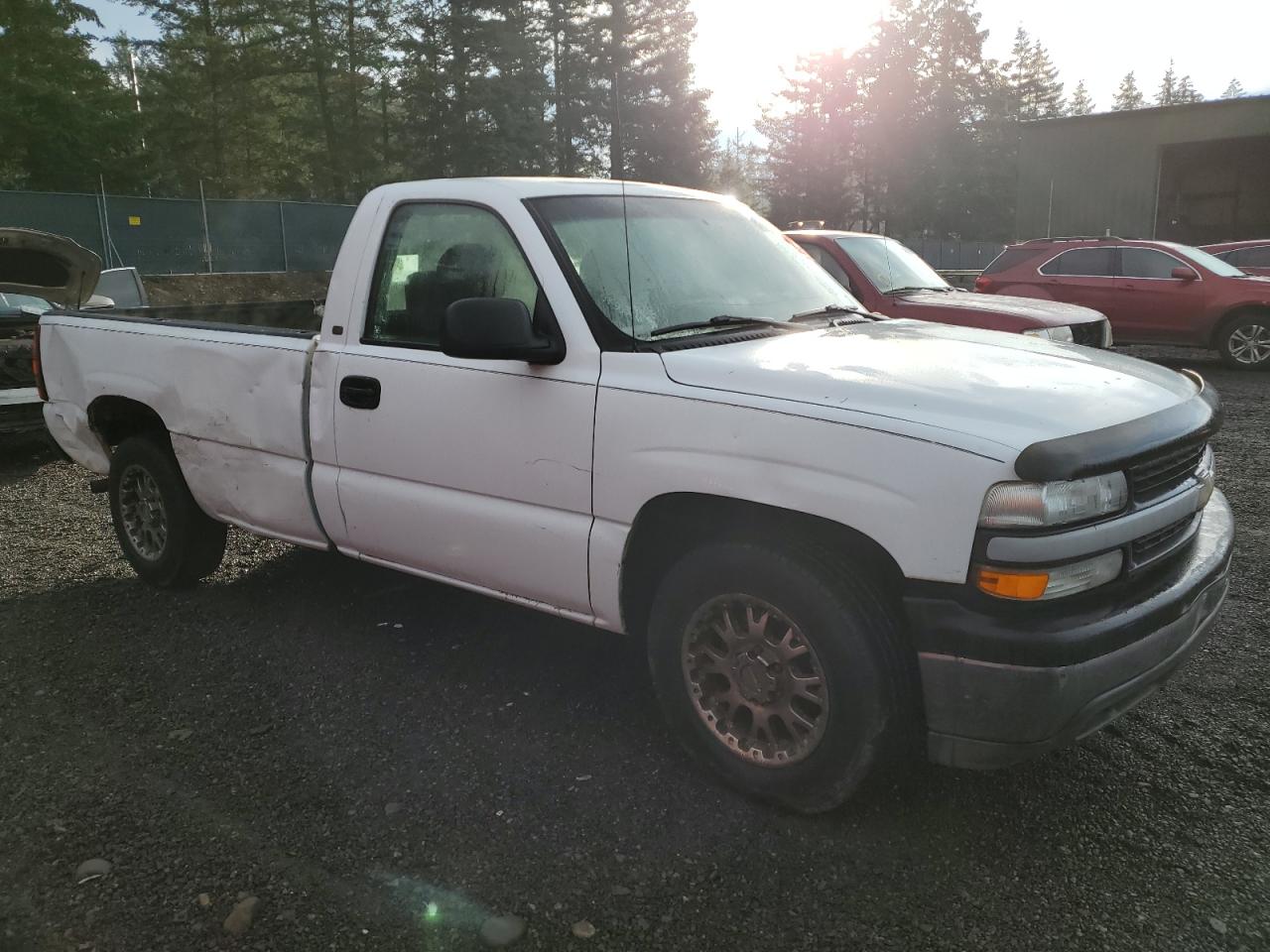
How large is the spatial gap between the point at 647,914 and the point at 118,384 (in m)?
3.83

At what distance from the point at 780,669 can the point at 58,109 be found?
141ft

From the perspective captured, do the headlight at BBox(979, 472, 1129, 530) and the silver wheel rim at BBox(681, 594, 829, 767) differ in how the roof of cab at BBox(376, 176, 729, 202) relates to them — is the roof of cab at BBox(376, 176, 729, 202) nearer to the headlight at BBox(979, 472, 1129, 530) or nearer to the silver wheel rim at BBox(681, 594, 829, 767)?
the silver wheel rim at BBox(681, 594, 829, 767)

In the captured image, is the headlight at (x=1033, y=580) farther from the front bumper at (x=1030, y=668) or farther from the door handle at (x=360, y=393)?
the door handle at (x=360, y=393)

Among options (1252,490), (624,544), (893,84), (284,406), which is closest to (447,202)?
(284,406)

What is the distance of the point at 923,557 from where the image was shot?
264 cm

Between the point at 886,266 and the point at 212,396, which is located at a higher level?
the point at 886,266

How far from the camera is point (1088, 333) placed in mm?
9578

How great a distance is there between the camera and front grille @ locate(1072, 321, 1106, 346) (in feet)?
30.8

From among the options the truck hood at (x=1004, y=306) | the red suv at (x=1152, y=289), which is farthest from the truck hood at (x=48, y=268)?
the red suv at (x=1152, y=289)

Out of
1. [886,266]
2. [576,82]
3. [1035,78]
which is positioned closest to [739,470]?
[886,266]

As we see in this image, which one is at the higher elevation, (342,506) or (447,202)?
(447,202)

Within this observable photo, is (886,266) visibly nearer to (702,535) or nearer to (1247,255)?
(702,535)

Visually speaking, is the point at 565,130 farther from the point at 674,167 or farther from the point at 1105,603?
the point at 1105,603

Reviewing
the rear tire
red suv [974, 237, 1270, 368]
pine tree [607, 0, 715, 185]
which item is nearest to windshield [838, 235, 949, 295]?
red suv [974, 237, 1270, 368]
